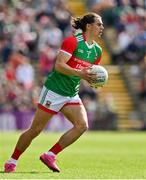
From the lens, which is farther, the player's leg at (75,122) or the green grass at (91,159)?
the player's leg at (75,122)

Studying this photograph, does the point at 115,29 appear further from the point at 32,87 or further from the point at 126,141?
the point at 126,141

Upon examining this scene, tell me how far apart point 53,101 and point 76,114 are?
387 millimetres

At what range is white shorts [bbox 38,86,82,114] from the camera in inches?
481

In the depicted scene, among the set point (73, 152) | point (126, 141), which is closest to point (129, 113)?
point (126, 141)

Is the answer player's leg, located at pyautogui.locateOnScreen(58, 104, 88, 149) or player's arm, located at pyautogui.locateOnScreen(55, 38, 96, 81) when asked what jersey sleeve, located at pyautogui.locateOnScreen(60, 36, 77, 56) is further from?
player's leg, located at pyautogui.locateOnScreen(58, 104, 88, 149)

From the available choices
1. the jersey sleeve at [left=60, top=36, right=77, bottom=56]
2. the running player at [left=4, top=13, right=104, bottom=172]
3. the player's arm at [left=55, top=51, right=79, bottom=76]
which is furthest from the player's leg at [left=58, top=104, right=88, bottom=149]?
the jersey sleeve at [left=60, top=36, right=77, bottom=56]

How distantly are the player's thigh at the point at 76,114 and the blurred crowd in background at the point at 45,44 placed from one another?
1467 centimetres

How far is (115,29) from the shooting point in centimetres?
3212

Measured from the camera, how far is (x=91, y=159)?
52.0ft

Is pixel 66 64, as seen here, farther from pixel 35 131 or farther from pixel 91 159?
pixel 91 159

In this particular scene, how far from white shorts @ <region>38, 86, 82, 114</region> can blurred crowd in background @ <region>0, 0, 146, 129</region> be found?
14.6 m

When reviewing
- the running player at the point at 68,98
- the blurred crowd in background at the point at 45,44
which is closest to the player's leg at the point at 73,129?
the running player at the point at 68,98

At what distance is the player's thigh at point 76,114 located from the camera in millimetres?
12164

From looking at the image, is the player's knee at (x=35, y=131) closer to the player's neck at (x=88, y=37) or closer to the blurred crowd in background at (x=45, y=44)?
the player's neck at (x=88, y=37)
